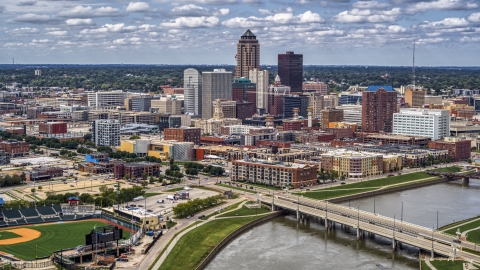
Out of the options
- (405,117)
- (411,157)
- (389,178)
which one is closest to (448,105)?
(405,117)

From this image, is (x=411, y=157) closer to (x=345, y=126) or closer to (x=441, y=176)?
(x=441, y=176)

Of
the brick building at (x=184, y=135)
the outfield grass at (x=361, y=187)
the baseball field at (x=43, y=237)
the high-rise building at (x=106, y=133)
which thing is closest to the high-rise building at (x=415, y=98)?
the brick building at (x=184, y=135)

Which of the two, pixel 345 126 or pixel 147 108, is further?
pixel 147 108

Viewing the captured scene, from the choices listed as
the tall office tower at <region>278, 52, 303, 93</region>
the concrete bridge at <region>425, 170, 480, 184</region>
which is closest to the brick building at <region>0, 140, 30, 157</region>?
the concrete bridge at <region>425, 170, 480, 184</region>

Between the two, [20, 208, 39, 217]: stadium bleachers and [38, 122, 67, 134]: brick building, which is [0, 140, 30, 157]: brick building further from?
[20, 208, 39, 217]: stadium bleachers

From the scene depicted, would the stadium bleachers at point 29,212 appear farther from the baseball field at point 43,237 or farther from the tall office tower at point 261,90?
the tall office tower at point 261,90

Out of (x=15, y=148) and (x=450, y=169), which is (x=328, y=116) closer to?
(x=450, y=169)
